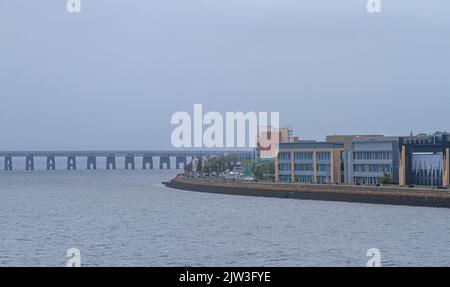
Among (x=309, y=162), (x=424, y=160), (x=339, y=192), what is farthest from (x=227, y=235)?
(x=309, y=162)

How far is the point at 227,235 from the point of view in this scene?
19.3 metres

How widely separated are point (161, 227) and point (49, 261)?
22.6ft

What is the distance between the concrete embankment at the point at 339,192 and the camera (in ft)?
97.1

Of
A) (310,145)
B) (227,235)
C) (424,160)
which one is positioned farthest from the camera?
(310,145)

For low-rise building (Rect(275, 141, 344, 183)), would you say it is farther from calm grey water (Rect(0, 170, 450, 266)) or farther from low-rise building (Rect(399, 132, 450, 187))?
calm grey water (Rect(0, 170, 450, 266))

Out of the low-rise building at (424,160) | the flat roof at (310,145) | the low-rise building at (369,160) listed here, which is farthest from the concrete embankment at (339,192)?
the flat roof at (310,145)

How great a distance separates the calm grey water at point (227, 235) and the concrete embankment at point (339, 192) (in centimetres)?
120

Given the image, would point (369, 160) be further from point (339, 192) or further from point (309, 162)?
point (339, 192)

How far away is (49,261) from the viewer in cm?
1505

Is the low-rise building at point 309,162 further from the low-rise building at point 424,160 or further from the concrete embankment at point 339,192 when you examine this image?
the low-rise building at point 424,160

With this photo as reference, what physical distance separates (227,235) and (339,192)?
1618 centimetres

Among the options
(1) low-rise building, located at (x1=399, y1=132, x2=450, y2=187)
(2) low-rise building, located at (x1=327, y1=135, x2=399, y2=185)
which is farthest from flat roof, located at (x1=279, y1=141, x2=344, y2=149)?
(1) low-rise building, located at (x1=399, y1=132, x2=450, y2=187)
